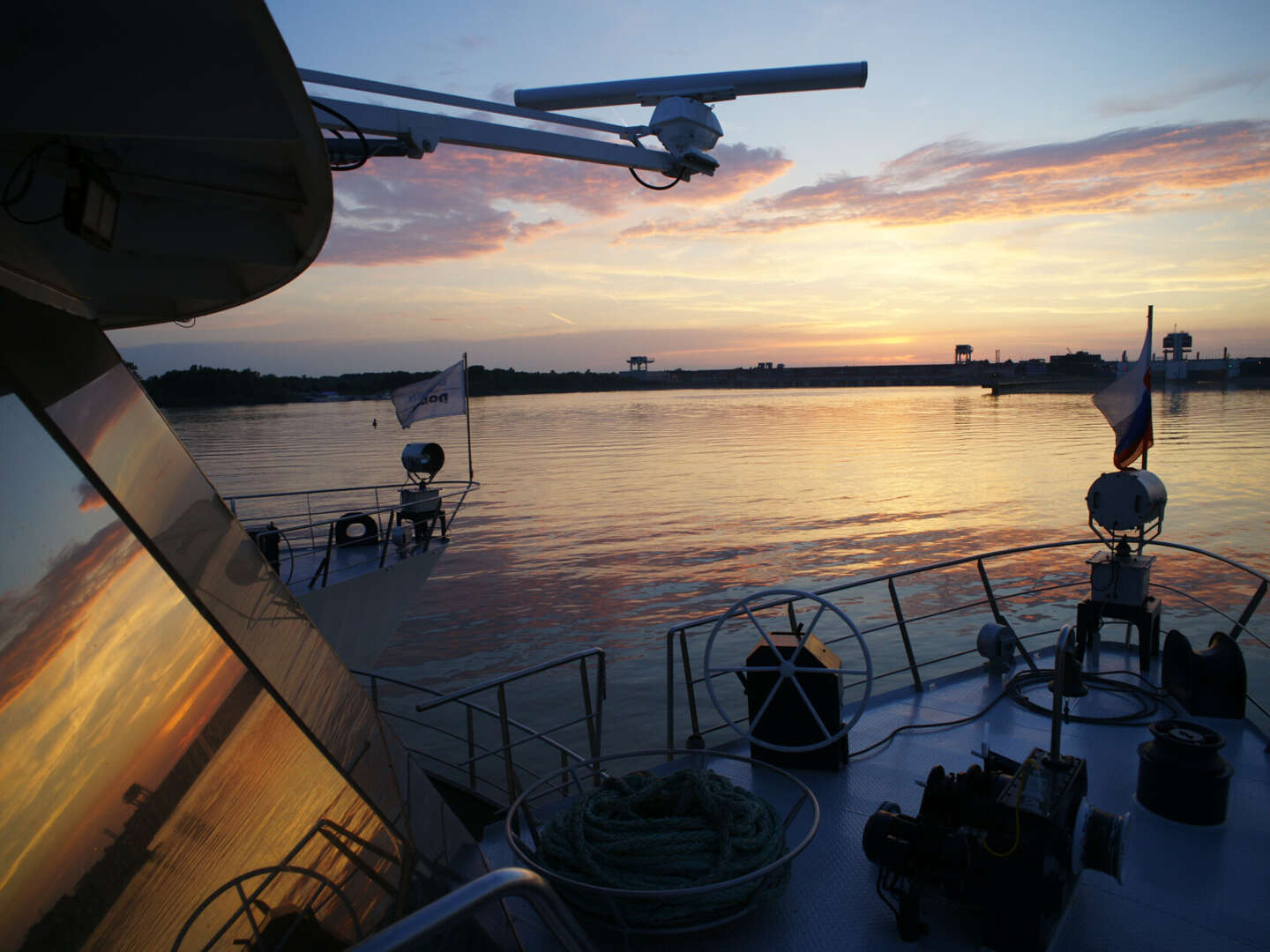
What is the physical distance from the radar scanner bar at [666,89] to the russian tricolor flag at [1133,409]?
4309 millimetres

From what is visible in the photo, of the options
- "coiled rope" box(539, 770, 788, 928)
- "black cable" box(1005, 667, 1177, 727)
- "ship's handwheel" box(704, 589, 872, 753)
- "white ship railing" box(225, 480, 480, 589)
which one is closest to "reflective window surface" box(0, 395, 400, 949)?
"coiled rope" box(539, 770, 788, 928)

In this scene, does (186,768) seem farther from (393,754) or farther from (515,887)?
(393,754)

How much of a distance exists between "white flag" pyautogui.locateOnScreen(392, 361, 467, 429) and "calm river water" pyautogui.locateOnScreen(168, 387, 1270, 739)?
145 inches

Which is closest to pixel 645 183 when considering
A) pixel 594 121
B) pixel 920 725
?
pixel 594 121

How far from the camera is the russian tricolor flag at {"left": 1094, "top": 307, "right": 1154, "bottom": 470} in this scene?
23.3 feet

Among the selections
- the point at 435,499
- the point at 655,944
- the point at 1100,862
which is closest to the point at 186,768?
the point at 655,944

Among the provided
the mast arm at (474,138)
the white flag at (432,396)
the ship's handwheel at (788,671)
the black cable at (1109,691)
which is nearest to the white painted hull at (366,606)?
the white flag at (432,396)

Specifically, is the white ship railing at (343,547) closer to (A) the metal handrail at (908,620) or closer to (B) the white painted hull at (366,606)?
(B) the white painted hull at (366,606)

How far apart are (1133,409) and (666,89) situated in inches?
200

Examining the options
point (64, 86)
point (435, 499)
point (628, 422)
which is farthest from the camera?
point (628, 422)

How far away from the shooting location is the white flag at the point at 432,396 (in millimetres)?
12391

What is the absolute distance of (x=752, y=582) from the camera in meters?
15.3

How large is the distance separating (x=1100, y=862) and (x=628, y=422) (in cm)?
6798

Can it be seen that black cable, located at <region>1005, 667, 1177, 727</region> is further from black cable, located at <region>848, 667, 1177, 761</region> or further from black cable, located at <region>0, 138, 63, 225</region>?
black cable, located at <region>0, 138, 63, 225</region>
